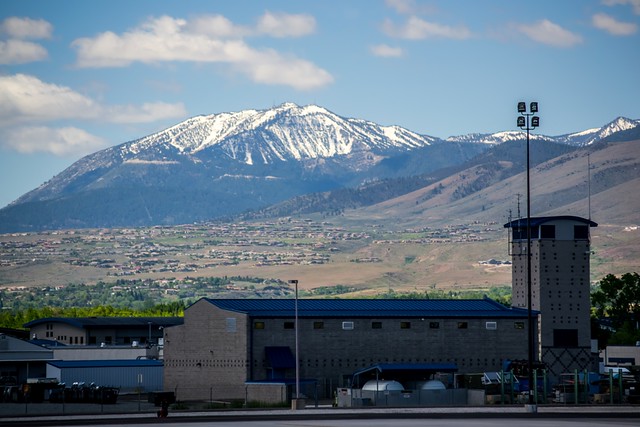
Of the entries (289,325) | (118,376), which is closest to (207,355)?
(289,325)

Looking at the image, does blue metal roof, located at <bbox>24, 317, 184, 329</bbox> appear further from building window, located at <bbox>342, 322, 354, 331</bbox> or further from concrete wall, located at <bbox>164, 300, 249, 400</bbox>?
building window, located at <bbox>342, 322, 354, 331</bbox>

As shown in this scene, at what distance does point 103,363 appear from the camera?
5295 inches

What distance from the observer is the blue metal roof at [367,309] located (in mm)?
124438

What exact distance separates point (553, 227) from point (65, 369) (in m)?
49.3

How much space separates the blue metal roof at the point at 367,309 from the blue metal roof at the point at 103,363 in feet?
40.1

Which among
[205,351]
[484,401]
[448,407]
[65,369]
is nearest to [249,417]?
[448,407]

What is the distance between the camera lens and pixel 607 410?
3789 inches

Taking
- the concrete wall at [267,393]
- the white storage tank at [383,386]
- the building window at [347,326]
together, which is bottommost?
the concrete wall at [267,393]

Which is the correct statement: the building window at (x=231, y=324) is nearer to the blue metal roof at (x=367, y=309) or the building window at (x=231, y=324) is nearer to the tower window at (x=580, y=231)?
the blue metal roof at (x=367, y=309)

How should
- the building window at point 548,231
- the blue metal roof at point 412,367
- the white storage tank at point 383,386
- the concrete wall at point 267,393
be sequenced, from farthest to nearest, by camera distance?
the building window at point 548,231 → the blue metal roof at point 412,367 → the concrete wall at point 267,393 → the white storage tank at point 383,386

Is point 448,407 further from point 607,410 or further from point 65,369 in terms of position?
point 65,369

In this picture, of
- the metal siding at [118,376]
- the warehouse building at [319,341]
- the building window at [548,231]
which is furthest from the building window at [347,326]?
the building window at [548,231]

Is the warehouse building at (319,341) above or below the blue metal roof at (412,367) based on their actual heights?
above

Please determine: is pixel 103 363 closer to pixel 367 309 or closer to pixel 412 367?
pixel 367 309
